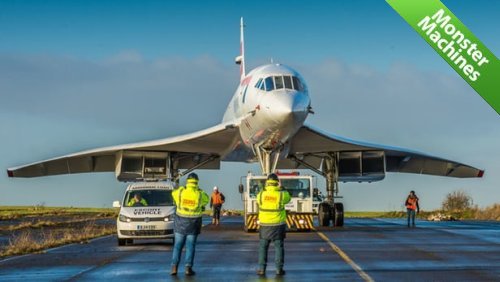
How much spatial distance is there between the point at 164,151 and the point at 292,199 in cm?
919

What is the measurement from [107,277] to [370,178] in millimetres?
24365

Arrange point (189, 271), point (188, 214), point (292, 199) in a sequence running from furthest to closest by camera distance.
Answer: point (292, 199) → point (188, 214) → point (189, 271)

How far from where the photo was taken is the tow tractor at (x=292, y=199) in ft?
93.9

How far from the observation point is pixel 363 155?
1460 inches

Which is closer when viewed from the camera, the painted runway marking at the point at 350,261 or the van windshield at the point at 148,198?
the painted runway marking at the point at 350,261

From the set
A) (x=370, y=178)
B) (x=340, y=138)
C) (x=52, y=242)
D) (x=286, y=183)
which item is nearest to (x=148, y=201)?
(x=52, y=242)

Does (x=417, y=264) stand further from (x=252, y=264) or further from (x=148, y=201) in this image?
(x=148, y=201)

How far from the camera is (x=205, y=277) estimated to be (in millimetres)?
14328

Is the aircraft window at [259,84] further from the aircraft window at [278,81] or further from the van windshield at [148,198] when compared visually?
the van windshield at [148,198]

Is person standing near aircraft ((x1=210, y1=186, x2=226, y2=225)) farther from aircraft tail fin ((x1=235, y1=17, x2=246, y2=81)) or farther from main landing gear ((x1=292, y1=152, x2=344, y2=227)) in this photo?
aircraft tail fin ((x1=235, y1=17, x2=246, y2=81))

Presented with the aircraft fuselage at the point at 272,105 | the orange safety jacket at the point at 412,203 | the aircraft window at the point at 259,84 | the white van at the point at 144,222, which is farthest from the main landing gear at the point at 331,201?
the white van at the point at 144,222

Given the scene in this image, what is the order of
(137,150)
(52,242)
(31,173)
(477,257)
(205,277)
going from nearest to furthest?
(205,277), (477,257), (52,242), (137,150), (31,173)

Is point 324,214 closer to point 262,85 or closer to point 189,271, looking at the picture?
point 262,85

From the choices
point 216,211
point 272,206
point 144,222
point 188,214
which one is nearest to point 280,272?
point 272,206
